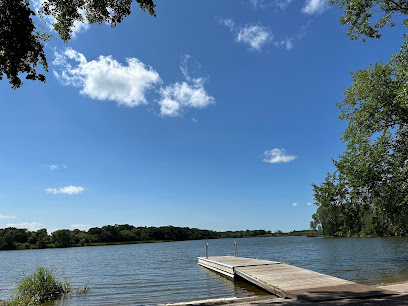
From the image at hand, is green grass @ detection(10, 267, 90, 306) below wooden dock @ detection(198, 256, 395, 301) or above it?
below

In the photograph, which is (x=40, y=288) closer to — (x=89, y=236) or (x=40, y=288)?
(x=40, y=288)

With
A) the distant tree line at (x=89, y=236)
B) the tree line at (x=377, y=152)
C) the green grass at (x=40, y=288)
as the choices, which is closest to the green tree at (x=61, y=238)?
the distant tree line at (x=89, y=236)

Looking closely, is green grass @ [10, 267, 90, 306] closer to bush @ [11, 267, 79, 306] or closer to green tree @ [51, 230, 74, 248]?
bush @ [11, 267, 79, 306]

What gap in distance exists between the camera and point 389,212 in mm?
18609

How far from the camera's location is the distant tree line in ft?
379

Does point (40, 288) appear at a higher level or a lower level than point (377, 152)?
lower

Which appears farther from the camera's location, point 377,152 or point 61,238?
point 61,238

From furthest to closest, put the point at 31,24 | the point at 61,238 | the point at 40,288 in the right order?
1. the point at 61,238
2. the point at 40,288
3. the point at 31,24

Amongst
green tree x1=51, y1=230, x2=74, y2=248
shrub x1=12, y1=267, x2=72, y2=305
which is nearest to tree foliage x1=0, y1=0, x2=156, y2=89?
shrub x1=12, y1=267, x2=72, y2=305

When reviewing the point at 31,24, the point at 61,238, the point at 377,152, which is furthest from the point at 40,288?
the point at 61,238

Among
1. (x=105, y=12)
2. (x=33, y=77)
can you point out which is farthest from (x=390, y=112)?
(x=33, y=77)

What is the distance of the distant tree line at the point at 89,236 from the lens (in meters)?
116

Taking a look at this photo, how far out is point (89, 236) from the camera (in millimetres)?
131500

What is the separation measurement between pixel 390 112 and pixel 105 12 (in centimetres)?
1662
